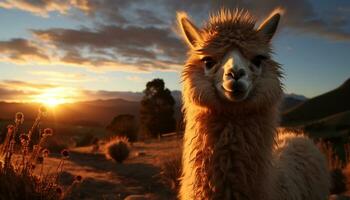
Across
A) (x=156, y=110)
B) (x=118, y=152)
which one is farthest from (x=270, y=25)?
(x=156, y=110)

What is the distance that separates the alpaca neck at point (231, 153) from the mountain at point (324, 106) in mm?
50664

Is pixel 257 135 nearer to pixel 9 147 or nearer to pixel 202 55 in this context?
pixel 202 55

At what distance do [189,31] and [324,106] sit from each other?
6045 centimetres

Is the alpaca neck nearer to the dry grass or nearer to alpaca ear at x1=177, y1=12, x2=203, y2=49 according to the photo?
alpaca ear at x1=177, y1=12, x2=203, y2=49

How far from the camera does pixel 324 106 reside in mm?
62375

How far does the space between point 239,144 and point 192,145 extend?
518mm

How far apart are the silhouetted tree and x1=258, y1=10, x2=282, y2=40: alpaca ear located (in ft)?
95.0

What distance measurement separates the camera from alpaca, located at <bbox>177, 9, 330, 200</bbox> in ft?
13.6

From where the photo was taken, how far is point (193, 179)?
438 cm

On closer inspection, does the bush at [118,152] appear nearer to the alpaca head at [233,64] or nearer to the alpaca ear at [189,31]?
the alpaca ear at [189,31]

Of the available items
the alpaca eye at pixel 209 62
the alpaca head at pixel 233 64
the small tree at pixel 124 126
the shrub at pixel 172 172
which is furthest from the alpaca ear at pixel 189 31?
the small tree at pixel 124 126

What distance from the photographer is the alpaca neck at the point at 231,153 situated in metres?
4.11

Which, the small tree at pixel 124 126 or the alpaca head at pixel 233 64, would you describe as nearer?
the alpaca head at pixel 233 64

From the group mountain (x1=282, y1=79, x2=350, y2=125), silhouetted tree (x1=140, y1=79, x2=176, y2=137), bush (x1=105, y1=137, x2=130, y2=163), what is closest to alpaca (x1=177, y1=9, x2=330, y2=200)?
bush (x1=105, y1=137, x2=130, y2=163)
